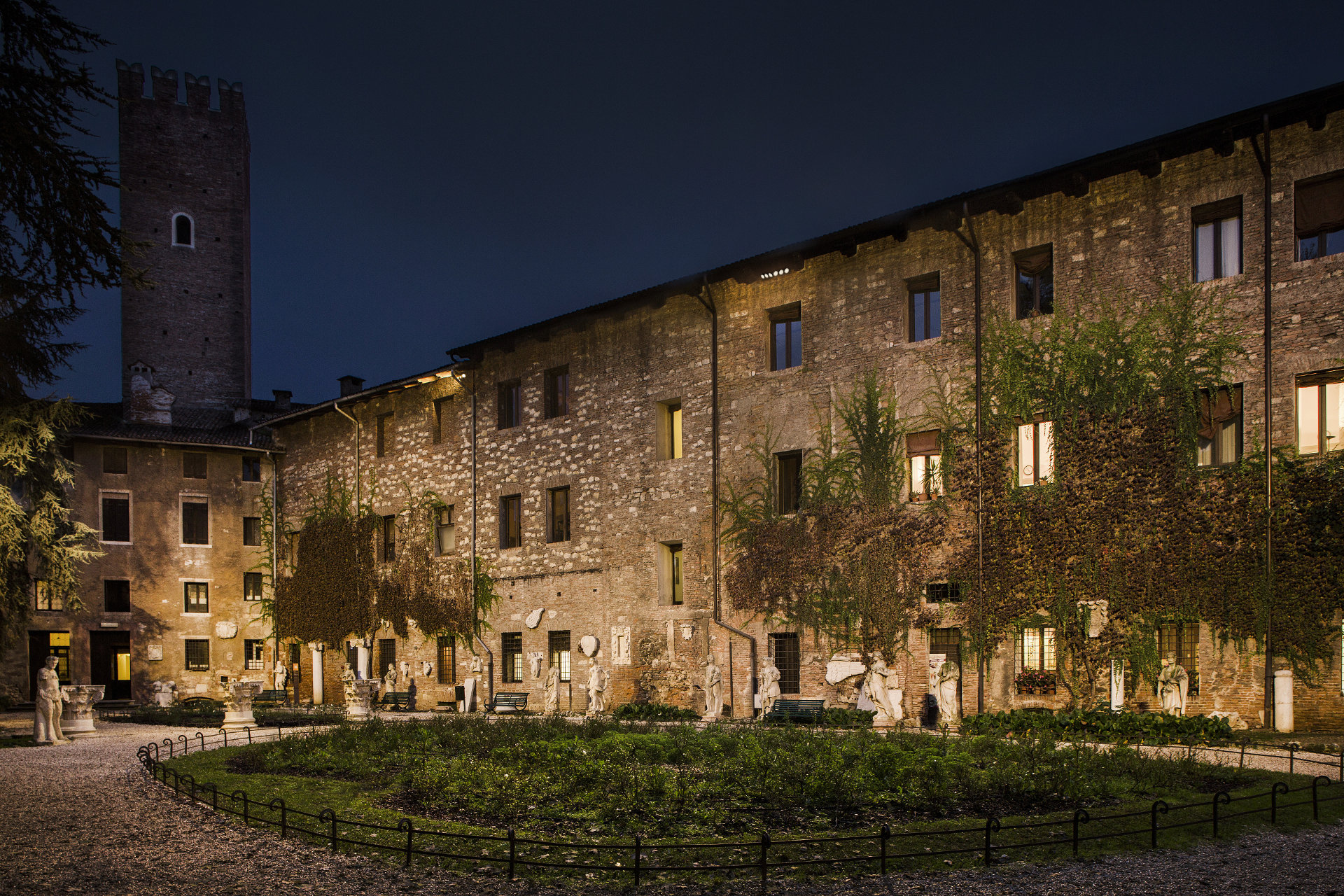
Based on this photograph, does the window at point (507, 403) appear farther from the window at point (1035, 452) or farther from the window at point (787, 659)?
the window at point (1035, 452)

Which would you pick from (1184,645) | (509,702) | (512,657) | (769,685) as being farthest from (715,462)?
(1184,645)

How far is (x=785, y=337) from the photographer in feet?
74.4

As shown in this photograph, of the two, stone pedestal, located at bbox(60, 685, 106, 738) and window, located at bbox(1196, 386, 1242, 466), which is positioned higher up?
window, located at bbox(1196, 386, 1242, 466)

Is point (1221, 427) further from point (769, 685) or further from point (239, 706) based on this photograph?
point (239, 706)

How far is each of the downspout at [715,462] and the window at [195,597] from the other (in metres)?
21.1

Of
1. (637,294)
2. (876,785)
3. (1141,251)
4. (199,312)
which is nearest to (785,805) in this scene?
(876,785)

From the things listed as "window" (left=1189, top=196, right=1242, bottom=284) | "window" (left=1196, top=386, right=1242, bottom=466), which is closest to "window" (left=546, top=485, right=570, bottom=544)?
"window" (left=1196, top=386, right=1242, bottom=466)

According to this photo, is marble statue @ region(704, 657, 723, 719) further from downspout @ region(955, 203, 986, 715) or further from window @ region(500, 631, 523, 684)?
window @ region(500, 631, 523, 684)

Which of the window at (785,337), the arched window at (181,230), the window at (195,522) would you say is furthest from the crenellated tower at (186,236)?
the window at (785,337)

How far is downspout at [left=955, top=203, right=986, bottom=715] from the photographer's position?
60.7 ft

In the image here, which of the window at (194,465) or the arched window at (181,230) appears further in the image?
the arched window at (181,230)

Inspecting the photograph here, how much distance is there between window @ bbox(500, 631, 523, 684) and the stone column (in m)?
8.79

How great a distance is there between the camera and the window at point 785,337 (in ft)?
73.6

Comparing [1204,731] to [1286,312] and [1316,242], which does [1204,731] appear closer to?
[1286,312]
